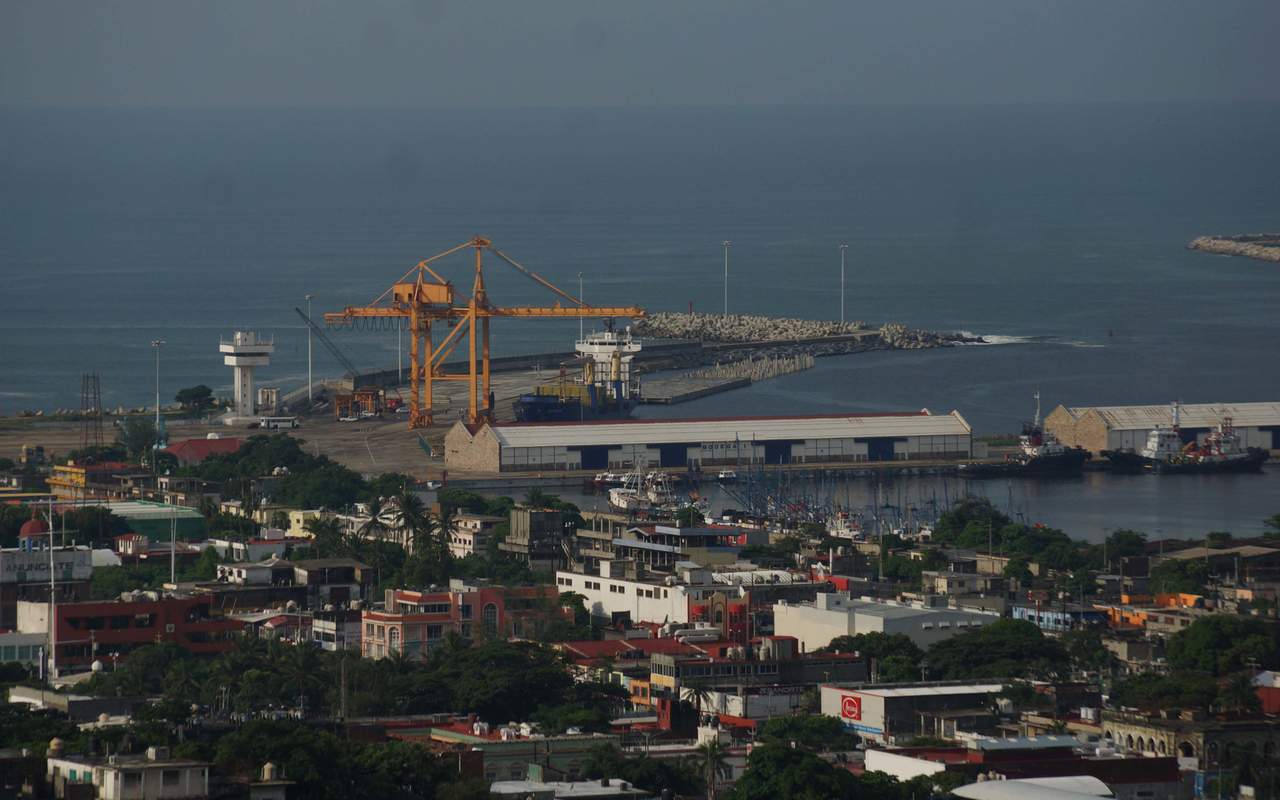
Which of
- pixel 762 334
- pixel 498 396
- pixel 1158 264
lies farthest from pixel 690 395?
pixel 1158 264

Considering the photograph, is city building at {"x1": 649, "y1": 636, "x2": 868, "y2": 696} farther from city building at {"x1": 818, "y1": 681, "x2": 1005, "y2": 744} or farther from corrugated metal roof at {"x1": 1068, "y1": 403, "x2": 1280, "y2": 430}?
corrugated metal roof at {"x1": 1068, "y1": 403, "x2": 1280, "y2": 430}

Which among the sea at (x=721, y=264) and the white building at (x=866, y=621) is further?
the sea at (x=721, y=264)

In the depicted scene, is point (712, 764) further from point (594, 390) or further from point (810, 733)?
point (594, 390)

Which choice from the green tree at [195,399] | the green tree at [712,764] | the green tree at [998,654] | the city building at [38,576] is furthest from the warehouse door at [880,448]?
the green tree at [712,764]

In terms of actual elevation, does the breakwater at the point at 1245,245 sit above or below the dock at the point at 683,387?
above

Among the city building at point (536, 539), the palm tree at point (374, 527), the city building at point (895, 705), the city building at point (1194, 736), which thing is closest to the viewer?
the city building at point (1194, 736)

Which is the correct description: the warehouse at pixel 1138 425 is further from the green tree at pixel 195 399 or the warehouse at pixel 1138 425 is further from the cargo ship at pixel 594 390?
the green tree at pixel 195 399

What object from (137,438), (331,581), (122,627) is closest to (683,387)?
(137,438)
